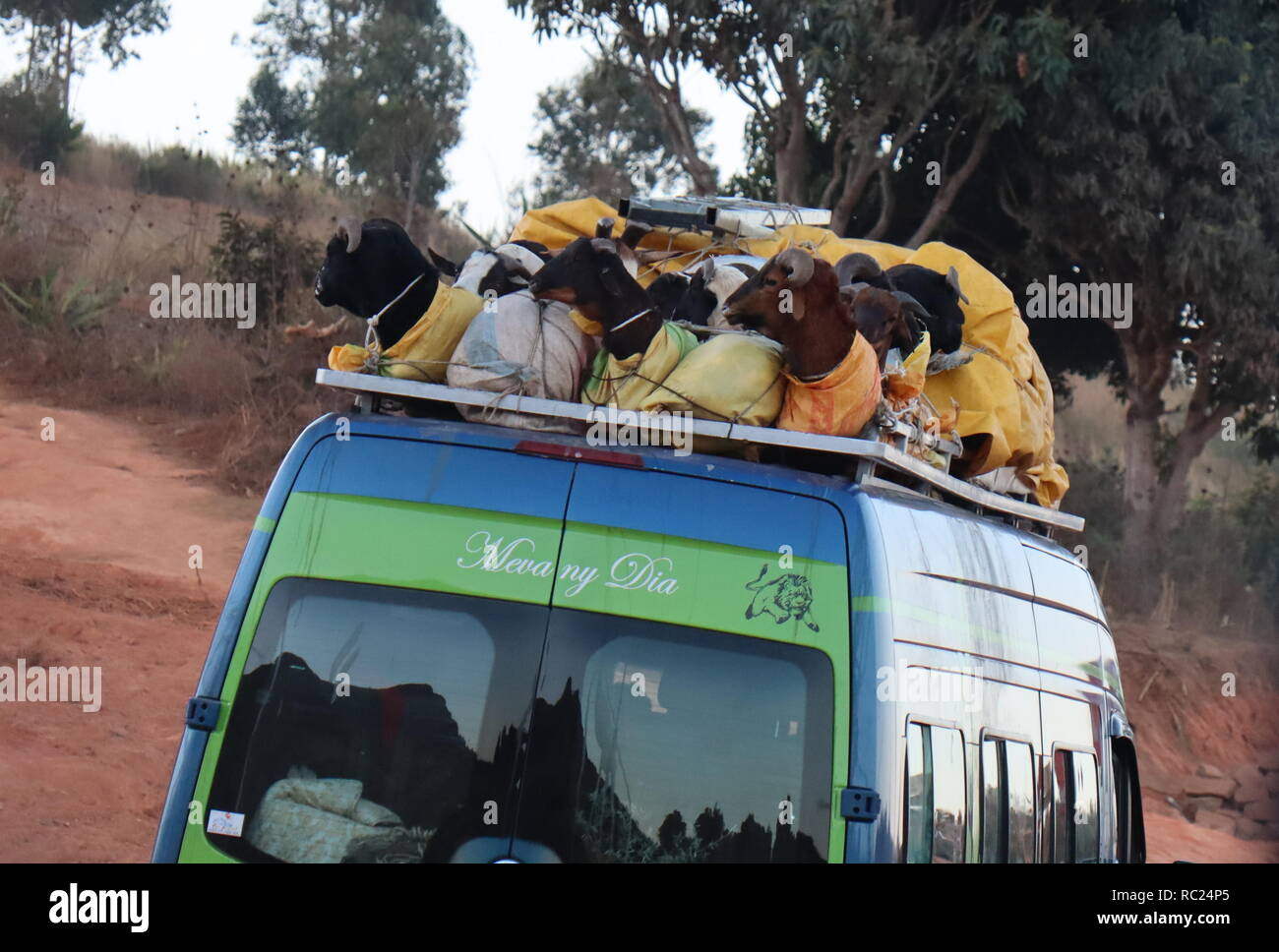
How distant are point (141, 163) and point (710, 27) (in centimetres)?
1527

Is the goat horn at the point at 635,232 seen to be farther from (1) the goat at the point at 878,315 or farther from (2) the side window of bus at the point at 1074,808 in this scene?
(2) the side window of bus at the point at 1074,808

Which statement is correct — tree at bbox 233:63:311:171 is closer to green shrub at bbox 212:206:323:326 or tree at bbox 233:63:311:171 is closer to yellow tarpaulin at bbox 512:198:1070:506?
green shrub at bbox 212:206:323:326

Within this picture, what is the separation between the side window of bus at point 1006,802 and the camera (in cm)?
408

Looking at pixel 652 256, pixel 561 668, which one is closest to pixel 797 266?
pixel 561 668

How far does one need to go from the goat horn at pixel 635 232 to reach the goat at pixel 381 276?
1.91m

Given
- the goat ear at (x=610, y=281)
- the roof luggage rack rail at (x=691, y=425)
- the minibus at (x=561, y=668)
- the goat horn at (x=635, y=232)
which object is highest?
the goat horn at (x=635, y=232)

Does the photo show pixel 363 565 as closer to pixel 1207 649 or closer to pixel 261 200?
pixel 1207 649

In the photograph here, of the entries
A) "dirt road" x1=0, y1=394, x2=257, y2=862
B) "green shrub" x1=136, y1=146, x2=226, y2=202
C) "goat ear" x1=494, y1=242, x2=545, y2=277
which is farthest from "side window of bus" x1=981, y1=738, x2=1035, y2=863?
"green shrub" x1=136, y1=146, x2=226, y2=202

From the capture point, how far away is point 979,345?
5973 millimetres

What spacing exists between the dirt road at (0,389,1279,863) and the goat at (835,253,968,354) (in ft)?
15.4

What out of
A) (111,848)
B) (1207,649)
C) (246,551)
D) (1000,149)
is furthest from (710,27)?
(246,551)

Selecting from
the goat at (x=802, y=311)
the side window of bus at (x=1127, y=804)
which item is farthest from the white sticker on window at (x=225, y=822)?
the side window of bus at (x=1127, y=804)

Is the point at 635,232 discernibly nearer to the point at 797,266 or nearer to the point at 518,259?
the point at 518,259

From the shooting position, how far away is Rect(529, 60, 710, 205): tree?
3025 centimetres
